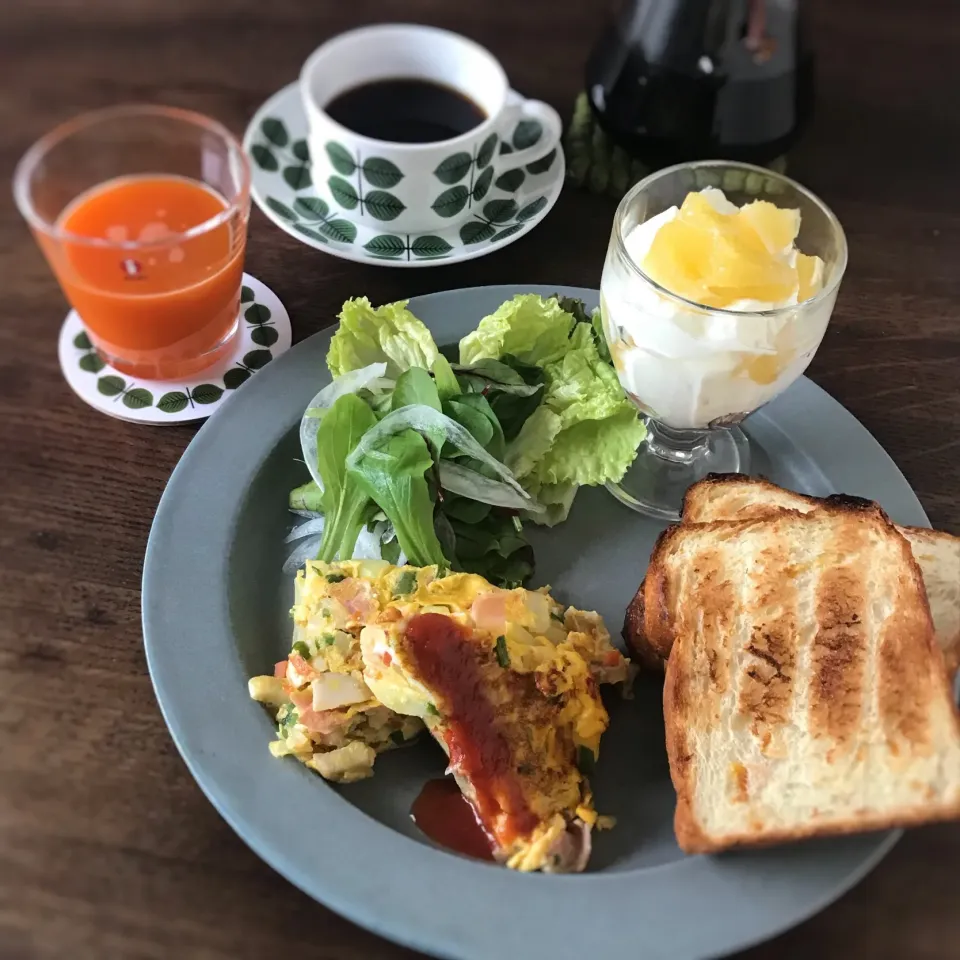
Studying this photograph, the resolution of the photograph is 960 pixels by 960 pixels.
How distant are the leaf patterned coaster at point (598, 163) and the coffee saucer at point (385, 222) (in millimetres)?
71

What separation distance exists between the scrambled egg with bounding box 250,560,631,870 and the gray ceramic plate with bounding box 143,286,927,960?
0.15ft

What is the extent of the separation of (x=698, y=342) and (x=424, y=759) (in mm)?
662

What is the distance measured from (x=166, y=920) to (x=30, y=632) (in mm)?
453

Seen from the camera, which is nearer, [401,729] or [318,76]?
[401,729]

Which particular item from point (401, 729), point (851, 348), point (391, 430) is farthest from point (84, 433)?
point (851, 348)

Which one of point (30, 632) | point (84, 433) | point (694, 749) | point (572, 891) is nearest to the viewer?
point (572, 891)

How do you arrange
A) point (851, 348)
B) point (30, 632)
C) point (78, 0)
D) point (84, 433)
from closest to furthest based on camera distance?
point (30, 632) → point (84, 433) → point (851, 348) → point (78, 0)

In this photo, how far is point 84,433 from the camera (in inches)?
60.8

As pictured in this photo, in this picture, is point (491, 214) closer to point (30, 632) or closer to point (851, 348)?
point (851, 348)

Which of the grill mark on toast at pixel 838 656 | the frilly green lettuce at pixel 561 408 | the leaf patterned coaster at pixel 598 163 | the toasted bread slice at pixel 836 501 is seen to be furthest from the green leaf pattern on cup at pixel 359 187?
the grill mark on toast at pixel 838 656

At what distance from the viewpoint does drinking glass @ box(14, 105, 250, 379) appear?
4.87ft

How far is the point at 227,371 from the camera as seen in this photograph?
1640 millimetres

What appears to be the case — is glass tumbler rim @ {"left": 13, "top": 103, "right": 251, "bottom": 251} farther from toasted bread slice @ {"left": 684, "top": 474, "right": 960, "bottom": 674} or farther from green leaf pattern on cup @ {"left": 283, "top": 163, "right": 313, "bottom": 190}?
toasted bread slice @ {"left": 684, "top": 474, "right": 960, "bottom": 674}

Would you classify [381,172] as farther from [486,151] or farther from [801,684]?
[801,684]
